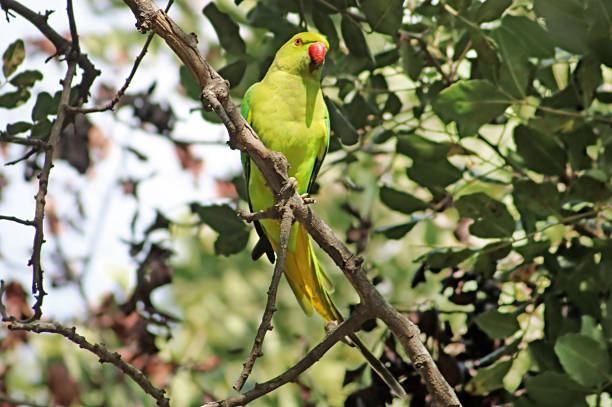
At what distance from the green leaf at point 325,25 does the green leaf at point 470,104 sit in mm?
367

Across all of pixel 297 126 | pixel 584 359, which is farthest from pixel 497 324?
pixel 297 126

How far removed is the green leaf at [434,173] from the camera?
2018 mm

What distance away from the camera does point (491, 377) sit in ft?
6.15

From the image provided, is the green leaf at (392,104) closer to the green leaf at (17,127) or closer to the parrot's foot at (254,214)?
the parrot's foot at (254,214)

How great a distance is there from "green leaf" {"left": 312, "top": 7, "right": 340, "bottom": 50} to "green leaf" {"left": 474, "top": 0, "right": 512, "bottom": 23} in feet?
1.32

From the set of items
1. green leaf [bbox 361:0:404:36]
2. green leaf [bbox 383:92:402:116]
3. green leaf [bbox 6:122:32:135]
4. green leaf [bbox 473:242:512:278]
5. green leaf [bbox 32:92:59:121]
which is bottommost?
green leaf [bbox 473:242:512:278]

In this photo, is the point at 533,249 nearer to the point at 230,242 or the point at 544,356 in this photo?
the point at 544,356

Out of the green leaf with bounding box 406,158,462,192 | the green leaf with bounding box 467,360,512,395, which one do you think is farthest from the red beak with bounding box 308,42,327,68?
the green leaf with bounding box 467,360,512,395

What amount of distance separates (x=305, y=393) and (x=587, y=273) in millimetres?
1105

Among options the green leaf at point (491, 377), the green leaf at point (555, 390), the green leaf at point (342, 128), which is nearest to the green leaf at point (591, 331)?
the green leaf at point (555, 390)

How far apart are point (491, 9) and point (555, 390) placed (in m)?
0.97

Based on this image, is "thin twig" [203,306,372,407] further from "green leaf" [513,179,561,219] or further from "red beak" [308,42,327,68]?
"red beak" [308,42,327,68]

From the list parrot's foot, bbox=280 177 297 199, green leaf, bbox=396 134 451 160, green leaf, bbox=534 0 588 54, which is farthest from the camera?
green leaf, bbox=396 134 451 160

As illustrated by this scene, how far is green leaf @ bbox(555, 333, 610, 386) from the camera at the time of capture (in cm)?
169
